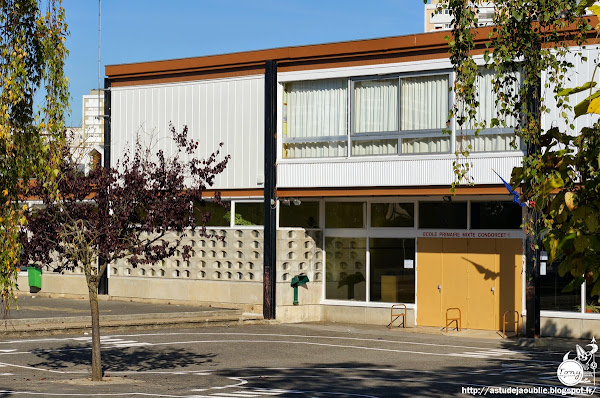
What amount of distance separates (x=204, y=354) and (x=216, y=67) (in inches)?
460

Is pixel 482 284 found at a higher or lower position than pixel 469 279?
lower

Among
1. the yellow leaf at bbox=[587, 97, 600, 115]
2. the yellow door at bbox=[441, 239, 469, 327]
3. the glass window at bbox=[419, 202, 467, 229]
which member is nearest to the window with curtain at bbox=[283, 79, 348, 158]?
the glass window at bbox=[419, 202, 467, 229]

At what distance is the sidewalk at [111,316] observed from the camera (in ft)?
77.0

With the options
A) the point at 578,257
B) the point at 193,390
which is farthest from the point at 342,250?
the point at 578,257

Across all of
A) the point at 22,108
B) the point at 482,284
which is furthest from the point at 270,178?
the point at 22,108

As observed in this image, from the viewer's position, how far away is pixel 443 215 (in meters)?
27.0

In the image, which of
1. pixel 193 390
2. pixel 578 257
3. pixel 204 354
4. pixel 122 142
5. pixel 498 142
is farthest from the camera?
pixel 122 142

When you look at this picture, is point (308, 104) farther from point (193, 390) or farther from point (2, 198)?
point (2, 198)

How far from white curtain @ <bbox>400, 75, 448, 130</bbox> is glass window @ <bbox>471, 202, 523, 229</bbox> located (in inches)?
102

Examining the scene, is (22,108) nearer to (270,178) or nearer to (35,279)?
(270,178)

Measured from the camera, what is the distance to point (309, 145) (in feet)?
92.4

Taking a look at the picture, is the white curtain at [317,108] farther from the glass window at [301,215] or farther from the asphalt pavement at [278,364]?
the asphalt pavement at [278,364]

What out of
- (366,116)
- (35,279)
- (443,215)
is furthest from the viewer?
(35,279)

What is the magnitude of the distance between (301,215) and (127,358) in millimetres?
10480
